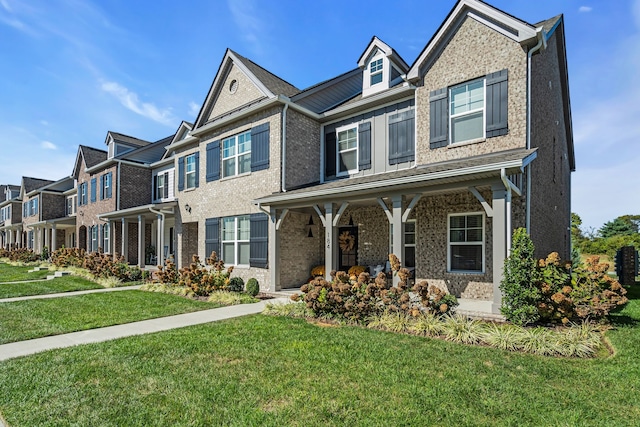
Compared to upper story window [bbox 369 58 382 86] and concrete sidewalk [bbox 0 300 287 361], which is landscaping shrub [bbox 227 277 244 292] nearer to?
concrete sidewalk [bbox 0 300 287 361]

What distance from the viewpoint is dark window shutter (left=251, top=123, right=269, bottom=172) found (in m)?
12.8

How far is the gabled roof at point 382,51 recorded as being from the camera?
12312 mm

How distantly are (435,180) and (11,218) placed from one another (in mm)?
49627

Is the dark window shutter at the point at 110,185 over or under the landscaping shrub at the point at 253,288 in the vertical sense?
→ over

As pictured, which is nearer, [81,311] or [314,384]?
[314,384]

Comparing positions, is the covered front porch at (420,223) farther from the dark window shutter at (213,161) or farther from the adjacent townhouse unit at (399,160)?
the dark window shutter at (213,161)

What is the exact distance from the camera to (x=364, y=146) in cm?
1230

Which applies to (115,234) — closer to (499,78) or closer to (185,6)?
(185,6)

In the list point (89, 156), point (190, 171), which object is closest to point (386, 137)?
point (190, 171)

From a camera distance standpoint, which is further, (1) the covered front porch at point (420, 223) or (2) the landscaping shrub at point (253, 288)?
(2) the landscaping shrub at point (253, 288)

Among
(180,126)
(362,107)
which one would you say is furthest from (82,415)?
(180,126)

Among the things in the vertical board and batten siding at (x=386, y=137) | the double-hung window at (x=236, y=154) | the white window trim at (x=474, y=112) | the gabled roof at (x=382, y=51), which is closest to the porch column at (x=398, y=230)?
the vertical board and batten siding at (x=386, y=137)

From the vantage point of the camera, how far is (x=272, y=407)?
3689mm

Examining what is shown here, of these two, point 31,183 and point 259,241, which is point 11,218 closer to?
point 31,183
